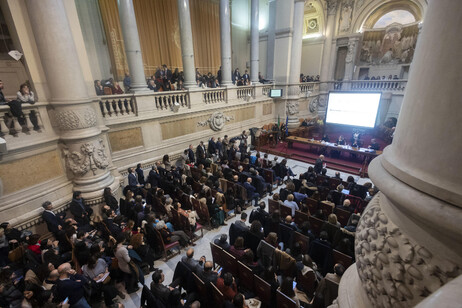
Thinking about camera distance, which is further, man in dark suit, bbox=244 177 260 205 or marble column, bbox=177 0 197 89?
marble column, bbox=177 0 197 89

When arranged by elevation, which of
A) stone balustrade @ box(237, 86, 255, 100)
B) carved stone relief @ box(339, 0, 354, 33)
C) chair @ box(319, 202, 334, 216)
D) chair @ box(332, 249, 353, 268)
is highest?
carved stone relief @ box(339, 0, 354, 33)

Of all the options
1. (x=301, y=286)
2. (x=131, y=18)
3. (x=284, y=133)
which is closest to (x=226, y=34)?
(x=131, y=18)

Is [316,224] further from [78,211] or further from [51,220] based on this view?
[51,220]

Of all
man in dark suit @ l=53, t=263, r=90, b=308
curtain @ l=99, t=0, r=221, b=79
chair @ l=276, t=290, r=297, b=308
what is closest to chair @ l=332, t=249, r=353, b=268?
chair @ l=276, t=290, r=297, b=308

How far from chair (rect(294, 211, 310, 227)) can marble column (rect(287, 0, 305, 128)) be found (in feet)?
34.0

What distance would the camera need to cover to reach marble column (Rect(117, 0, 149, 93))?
7113 millimetres

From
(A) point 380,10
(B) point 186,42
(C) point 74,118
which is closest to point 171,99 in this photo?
(B) point 186,42

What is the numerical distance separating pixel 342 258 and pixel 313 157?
7185 millimetres

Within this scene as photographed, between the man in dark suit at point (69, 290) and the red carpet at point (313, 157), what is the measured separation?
29.6 ft

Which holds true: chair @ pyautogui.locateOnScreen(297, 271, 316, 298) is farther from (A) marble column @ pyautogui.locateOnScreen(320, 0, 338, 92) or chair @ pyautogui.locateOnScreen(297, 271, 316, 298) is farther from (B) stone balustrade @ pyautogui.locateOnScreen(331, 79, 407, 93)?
(A) marble column @ pyautogui.locateOnScreen(320, 0, 338, 92)

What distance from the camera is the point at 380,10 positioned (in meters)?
15.0

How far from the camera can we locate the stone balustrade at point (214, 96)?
10031 millimetres

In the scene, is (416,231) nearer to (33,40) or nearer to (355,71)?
(33,40)

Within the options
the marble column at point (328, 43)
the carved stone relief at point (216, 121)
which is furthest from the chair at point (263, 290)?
the marble column at point (328, 43)
